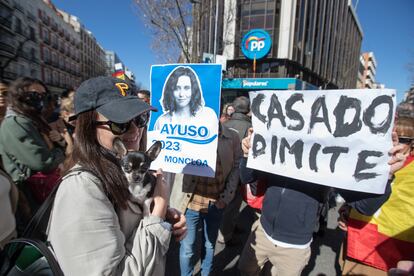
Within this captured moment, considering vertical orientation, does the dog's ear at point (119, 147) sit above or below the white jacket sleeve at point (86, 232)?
above

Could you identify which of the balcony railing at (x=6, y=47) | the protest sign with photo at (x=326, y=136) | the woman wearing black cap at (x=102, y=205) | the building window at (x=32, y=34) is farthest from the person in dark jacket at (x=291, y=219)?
the building window at (x=32, y=34)

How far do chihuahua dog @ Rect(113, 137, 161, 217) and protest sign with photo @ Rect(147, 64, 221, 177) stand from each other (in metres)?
0.85

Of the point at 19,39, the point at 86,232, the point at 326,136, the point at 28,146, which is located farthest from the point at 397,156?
the point at 19,39

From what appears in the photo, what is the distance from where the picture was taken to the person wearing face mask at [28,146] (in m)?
2.25

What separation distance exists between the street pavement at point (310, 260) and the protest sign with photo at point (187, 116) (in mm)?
1422

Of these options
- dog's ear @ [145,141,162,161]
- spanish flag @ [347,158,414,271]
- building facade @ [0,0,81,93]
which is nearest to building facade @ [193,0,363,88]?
spanish flag @ [347,158,414,271]

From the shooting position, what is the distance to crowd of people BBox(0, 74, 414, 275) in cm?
91

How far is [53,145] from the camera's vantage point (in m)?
2.78

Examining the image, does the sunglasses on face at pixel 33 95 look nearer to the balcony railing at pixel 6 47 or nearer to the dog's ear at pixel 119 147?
the dog's ear at pixel 119 147

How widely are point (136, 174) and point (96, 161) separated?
9.3 inches

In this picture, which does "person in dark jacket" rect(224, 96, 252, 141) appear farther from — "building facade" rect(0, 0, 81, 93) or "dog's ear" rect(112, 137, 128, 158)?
"building facade" rect(0, 0, 81, 93)

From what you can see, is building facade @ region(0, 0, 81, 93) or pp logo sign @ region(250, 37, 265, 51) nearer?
pp logo sign @ region(250, 37, 265, 51)

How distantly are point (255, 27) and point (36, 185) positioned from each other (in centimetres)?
2316

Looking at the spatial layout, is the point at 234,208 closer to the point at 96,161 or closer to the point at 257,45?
the point at 96,161
